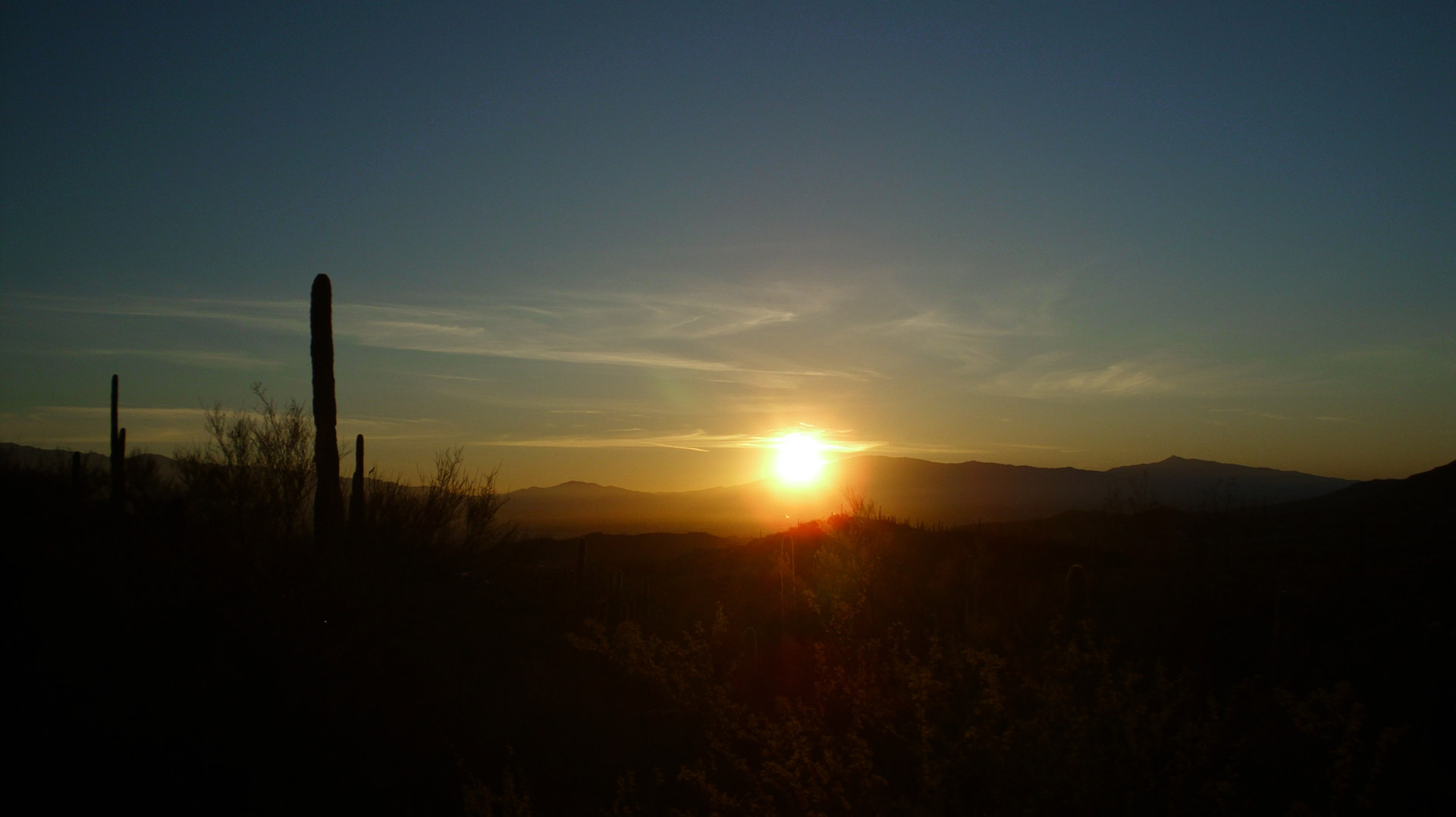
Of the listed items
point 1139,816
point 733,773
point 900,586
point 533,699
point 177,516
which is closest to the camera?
point 1139,816

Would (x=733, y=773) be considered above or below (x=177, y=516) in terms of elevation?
below

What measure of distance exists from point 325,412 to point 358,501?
2893mm

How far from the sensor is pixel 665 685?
7.20 metres

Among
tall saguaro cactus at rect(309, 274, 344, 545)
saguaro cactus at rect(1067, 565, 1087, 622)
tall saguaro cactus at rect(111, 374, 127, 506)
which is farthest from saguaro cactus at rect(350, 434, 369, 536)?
saguaro cactus at rect(1067, 565, 1087, 622)

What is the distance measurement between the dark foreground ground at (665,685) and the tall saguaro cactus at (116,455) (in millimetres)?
555

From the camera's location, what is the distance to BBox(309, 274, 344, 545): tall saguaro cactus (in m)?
14.4

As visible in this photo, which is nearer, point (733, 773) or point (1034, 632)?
point (733, 773)

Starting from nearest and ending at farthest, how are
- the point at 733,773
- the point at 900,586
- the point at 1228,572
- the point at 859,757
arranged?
the point at 859,757 → the point at 733,773 → the point at 900,586 → the point at 1228,572

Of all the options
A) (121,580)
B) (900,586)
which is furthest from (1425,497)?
(121,580)

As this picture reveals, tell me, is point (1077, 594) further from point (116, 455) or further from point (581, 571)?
point (116, 455)

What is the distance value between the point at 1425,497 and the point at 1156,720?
47.5 m

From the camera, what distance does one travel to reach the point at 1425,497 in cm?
4128

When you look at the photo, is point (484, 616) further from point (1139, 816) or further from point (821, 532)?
point (821, 532)

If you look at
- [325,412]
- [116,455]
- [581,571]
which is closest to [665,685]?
[325,412]
